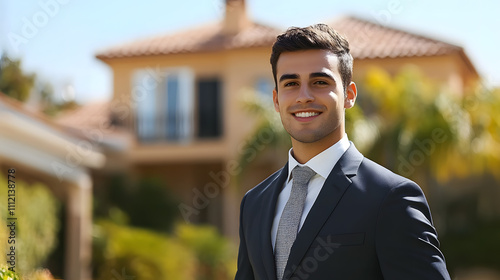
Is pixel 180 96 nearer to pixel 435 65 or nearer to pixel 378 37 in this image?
pixel 378 37

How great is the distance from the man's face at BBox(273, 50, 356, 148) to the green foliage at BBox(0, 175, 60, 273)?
36.4 feet

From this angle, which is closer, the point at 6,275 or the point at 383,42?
the point at 6,275

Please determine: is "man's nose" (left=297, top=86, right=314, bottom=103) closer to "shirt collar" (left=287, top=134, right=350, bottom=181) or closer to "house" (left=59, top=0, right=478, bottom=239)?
"shirt collar" (left=287, top=134, right=350, bottom=181)

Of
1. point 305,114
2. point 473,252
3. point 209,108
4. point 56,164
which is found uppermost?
point 305,114

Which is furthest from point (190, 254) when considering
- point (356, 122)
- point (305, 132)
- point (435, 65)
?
point (305, 132)

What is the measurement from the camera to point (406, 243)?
2.44 m

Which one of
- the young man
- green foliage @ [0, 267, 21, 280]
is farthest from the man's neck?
green foliage @ [0, 267, 21, 280]

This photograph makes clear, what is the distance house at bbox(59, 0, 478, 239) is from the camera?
71.3 feet

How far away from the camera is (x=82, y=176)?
1695cm

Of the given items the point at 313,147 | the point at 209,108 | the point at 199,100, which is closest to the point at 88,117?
the point at 199,100

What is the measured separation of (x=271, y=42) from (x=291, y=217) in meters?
18.6

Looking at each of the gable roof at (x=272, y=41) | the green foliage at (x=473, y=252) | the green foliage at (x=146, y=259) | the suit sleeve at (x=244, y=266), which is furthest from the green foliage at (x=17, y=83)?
the suit sleeve at (x=244, y=266)

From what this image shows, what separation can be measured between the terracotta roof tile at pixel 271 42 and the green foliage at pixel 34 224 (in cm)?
778

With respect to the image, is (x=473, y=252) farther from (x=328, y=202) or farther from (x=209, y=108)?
(x=328, y=202)
